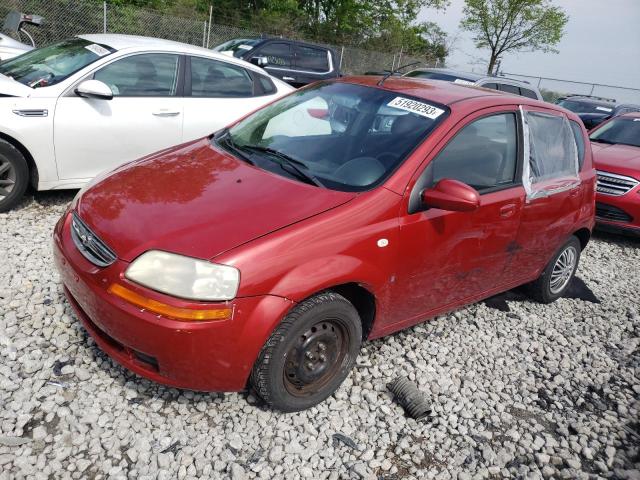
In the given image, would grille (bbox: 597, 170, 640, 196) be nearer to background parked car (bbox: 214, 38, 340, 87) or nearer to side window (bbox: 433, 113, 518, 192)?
side window (bbox: 433, 113, 518, 192)

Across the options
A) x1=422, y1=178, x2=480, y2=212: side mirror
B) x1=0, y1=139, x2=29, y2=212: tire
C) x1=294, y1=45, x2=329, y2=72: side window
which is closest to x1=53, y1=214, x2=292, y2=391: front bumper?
x1=422, y1=178, x2=480, y2=212: side mirror

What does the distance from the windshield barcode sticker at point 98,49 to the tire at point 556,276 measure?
4384 millimetres

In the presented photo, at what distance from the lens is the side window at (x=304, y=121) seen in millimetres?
3252

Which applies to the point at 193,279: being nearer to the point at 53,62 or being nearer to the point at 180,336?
the point at 180,336

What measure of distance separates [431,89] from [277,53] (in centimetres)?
819

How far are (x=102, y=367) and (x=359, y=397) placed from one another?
4.74ft

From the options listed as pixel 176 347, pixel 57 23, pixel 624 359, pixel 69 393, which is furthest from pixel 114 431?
pixel 57 23

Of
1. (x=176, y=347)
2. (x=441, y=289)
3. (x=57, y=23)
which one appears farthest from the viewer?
(x=57, y=23)

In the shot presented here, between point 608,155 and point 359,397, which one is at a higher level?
point 608,155

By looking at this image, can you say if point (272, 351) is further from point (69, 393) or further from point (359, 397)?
point (69, 393)

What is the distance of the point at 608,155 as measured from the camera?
23.3 feet

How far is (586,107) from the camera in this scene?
14258mm

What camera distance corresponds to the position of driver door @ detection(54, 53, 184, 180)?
4.53 meters

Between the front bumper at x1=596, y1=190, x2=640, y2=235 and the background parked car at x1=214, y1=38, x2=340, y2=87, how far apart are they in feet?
20.7
